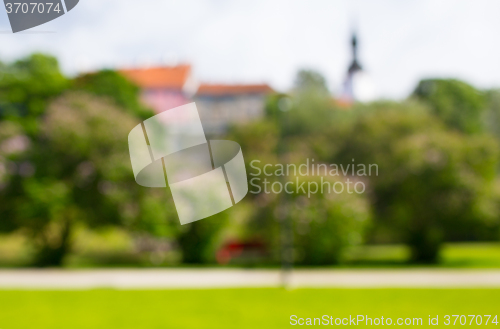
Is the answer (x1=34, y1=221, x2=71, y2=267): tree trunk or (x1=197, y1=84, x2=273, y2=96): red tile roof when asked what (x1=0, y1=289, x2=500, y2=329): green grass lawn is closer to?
(x1=34, y1=221, x2=71, y2=267): tree trunk

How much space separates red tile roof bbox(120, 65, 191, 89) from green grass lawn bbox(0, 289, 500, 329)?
908 centimetres

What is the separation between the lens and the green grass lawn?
5.25 m

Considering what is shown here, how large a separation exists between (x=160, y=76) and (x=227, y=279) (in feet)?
31.4

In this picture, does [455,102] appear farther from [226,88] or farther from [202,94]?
[202,94]

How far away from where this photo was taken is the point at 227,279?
9.80 m

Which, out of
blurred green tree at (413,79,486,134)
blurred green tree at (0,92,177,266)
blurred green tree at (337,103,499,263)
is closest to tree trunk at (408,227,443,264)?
blurred green tree at (337,103,499,263)

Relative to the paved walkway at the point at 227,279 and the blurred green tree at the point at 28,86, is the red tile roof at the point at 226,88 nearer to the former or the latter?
the blurred green tree at the point at 28,86

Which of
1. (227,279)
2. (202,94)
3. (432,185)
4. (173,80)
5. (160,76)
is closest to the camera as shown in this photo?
(227,279)

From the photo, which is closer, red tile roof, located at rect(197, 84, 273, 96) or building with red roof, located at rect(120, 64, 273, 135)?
red tile roof, located at rect(197, 84, 273, 96)

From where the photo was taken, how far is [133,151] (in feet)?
15.6

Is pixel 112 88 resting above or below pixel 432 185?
above

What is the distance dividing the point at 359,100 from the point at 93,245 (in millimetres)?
10557

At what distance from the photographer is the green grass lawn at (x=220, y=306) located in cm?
525

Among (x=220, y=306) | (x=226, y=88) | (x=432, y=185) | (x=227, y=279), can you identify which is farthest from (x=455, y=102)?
(x=220, y=306)
